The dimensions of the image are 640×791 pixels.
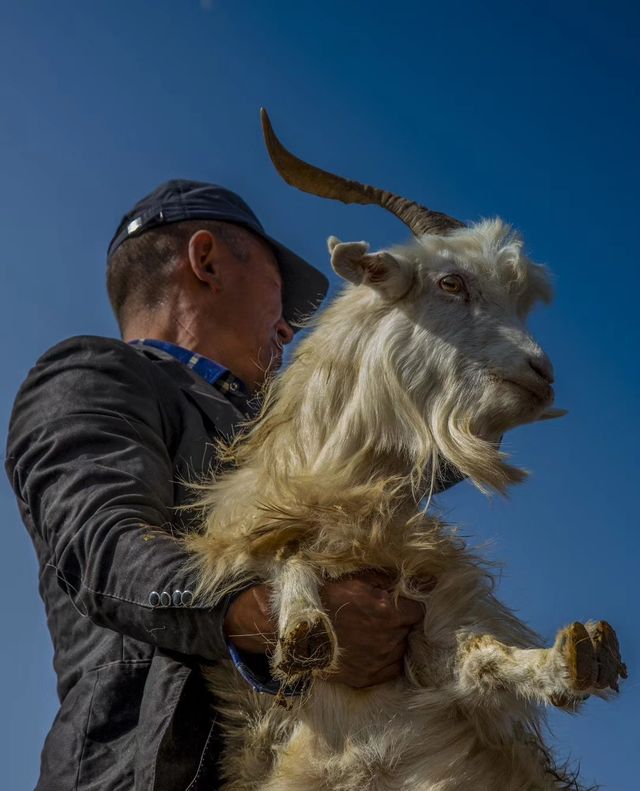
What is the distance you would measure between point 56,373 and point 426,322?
3.65 feet

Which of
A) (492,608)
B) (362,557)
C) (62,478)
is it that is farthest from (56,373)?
A: (492,608)

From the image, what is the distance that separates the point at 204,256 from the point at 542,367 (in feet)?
5.75

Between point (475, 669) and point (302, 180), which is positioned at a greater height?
point (302, 180)

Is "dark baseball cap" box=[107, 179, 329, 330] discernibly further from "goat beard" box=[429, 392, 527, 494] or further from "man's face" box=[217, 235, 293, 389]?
"goat beard" box=[429, 392, 527, 494]

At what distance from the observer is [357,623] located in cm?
276

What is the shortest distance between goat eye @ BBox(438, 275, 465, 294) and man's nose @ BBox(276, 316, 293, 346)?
1.36 metres

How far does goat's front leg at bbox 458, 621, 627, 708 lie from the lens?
241 centimetres

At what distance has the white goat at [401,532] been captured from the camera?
2.74 metres

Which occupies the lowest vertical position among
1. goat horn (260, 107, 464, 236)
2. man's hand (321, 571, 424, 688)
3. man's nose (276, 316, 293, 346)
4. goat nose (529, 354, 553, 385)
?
man's hand (321, 571, 424, 688)

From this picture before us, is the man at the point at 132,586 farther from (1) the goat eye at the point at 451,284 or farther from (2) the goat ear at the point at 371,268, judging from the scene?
(1) the goat eye at the point at 451,284

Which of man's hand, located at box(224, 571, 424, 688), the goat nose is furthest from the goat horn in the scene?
man's hand, located at box(224, 571, 424, 688)

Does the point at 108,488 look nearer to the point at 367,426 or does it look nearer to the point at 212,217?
the point at 367,426

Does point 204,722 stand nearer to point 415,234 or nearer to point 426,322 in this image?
point 426,322

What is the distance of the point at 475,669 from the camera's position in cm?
276
